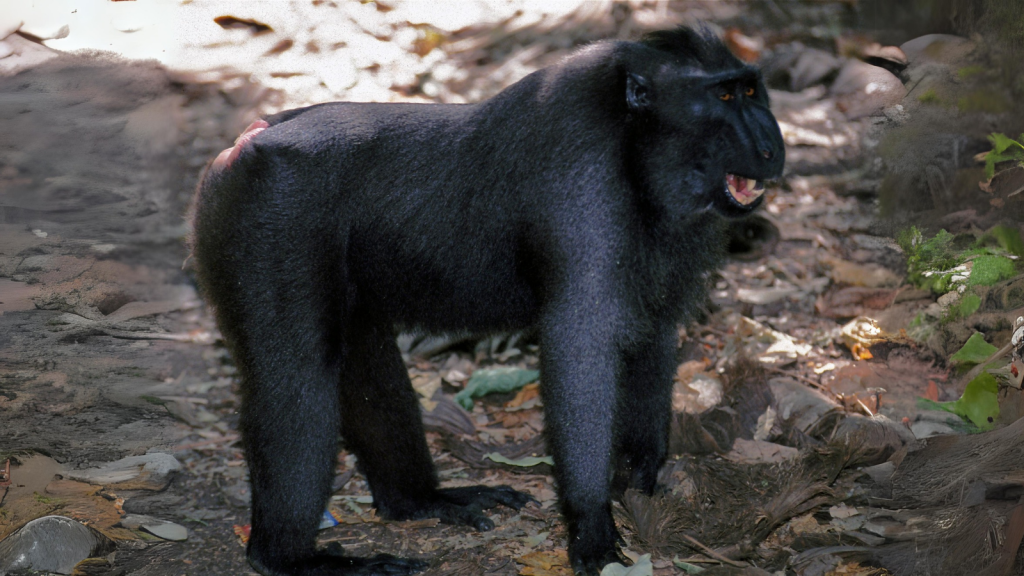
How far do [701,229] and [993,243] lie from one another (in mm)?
1359

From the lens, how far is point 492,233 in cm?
416

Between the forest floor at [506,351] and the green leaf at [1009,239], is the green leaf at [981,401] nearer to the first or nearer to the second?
the forest floor at [506,351]

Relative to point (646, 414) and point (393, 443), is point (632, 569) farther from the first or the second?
point (393, 443)

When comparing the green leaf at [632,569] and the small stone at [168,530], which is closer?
the green leaf at [632,569]

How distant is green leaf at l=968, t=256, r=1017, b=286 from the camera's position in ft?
12.7

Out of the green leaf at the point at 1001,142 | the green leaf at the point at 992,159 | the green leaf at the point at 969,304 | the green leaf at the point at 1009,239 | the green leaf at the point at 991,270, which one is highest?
the green leaf at the point at 1001,142

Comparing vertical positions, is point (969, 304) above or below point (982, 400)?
above

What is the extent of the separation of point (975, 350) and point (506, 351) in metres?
3.39

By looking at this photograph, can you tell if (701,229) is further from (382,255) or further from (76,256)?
(76,256)

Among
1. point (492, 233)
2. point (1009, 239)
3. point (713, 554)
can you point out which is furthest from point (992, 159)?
point (492, 233)

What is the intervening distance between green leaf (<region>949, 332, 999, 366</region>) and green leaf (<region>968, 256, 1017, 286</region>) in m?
0.28

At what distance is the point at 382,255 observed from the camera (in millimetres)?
Answer: 4207

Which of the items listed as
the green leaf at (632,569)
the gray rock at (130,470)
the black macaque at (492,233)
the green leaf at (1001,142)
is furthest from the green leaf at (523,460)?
the green leaf at (1001,142)

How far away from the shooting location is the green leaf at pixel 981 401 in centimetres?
397
